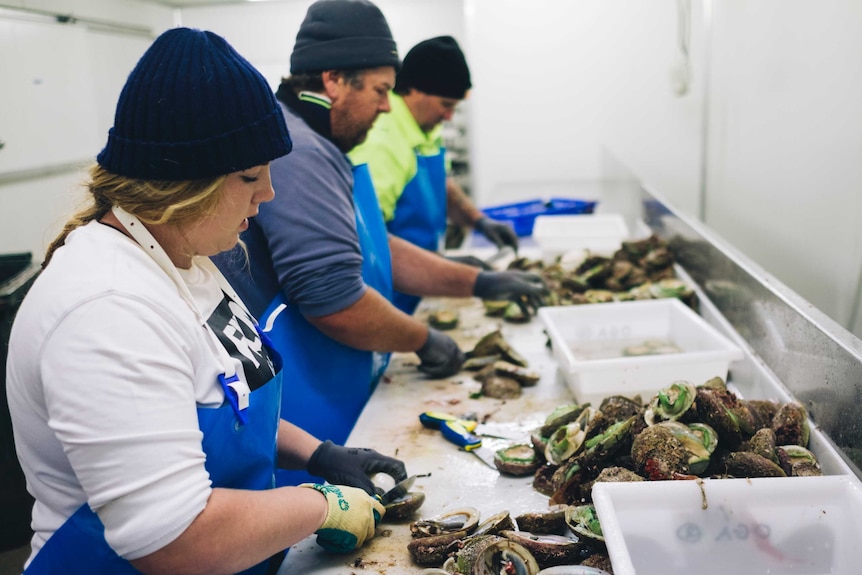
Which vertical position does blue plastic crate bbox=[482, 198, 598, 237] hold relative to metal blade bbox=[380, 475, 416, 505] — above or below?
below

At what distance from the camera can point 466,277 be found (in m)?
3.05

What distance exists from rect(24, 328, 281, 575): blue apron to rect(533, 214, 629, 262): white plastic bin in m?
2.53

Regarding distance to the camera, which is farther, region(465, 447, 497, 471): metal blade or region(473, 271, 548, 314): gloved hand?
region(473, 271, 548, 314): gloved hand

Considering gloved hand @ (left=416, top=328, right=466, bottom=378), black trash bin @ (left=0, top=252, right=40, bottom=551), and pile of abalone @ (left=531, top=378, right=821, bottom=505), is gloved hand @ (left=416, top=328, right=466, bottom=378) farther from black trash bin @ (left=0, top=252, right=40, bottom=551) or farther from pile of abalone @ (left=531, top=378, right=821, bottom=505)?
black trash bin @ (left=0, top=252, right=40, bottom=551)

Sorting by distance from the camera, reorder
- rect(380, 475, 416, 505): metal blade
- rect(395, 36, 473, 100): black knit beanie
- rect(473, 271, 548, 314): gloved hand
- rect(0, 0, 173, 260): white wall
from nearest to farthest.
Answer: rect(380, 475, 416, 505): metal blade, rect(473, 271, 548, 314): gloved hand, rect(395, 36, 473, 100): black knit beanie, rect(0, 0, 173, 260): white wall

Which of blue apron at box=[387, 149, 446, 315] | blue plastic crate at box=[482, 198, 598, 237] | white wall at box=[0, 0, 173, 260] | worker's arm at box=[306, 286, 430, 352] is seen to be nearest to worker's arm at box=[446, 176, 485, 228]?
blue plastic crate at box=[482, 198, 598, 237]

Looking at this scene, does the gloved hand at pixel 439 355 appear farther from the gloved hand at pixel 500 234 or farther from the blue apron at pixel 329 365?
the gloved hand at pixel 500 234

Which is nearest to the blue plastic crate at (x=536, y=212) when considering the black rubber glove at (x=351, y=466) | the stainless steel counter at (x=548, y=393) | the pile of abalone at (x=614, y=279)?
the pile of abalone at (x=614, y=279)

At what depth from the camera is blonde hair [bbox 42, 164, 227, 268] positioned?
3.76 feet

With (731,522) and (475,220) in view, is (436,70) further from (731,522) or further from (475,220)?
(731,522)

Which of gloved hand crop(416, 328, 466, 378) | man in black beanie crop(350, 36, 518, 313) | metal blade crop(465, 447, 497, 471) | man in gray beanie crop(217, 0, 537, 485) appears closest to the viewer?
metal blade crop(465, 447, 497, 471)

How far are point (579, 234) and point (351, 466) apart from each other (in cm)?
275

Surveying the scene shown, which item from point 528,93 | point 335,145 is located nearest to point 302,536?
point 335,145

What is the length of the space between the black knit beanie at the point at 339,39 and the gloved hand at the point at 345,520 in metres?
1.31
